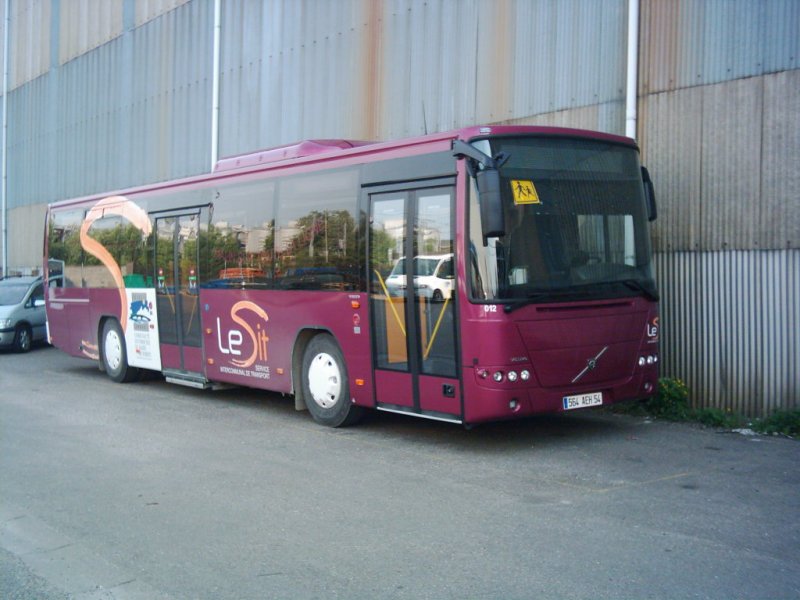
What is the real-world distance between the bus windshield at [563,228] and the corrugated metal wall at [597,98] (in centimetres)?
184

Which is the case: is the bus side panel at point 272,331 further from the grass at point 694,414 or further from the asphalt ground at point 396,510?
the grass at point 694,414

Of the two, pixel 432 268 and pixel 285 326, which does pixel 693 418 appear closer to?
pixel 432 268

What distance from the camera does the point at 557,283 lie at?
9.07 metres

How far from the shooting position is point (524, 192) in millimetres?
8961

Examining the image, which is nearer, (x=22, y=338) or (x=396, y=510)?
(x=396, y=510)

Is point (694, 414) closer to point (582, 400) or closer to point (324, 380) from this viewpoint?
point (582, 400)

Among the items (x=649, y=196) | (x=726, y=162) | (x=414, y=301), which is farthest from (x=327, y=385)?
(x=726, y=162)

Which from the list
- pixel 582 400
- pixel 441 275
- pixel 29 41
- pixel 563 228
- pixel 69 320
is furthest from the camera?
pixel 29 41

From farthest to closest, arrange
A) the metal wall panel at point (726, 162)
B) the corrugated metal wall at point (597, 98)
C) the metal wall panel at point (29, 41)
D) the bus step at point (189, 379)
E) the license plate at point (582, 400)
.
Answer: the metal wall panel at point (29, 41) → the bus step at point (189, 379) → the corrugated metal wall at point (597, 98) → the metal wall panel at point (726, 162) → the license plate at point (582, 400)

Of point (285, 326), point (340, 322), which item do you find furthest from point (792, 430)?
point (285, 326)

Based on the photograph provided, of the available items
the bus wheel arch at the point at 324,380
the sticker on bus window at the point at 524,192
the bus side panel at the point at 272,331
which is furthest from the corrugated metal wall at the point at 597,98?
the bus wheel arch at the point at 324,380

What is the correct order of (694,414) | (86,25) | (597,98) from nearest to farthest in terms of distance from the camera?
1. (694,414)
2. (597,98)
3. (86,25)

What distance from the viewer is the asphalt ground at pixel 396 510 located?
5.63 m

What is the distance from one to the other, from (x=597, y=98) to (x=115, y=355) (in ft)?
30.9
